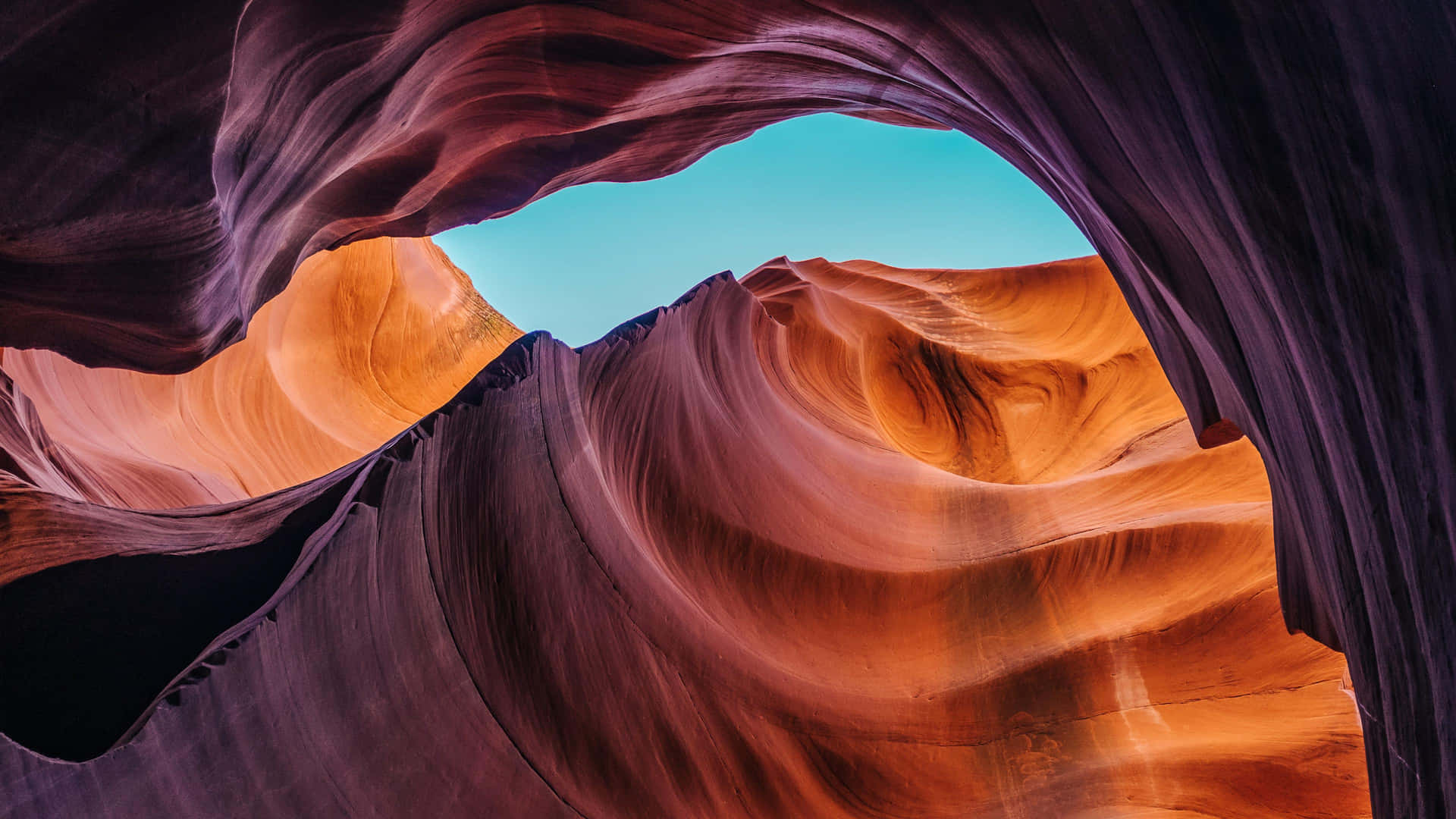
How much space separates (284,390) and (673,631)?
600 cm

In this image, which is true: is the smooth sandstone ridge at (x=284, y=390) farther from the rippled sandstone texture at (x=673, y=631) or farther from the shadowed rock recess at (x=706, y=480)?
the rippled sandstone texture at (x=673, y=631)

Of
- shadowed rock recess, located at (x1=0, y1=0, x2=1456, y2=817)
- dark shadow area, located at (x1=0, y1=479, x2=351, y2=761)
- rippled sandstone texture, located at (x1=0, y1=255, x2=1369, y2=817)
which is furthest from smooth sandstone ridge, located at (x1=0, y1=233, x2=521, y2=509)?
rippled sandstone texture, located at (x1=0, y1=255, x2=1369, y2=817)

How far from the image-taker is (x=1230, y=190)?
1589mm

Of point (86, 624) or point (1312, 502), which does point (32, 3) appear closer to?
point (86, 624)

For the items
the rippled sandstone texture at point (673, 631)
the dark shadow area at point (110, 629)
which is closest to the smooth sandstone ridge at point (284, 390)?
the dark shadow area at point (110, 629)

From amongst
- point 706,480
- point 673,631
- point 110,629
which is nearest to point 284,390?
point 706,480

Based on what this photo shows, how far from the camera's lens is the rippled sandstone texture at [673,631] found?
231cm

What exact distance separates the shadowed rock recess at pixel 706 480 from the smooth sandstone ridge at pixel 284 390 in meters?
0.08

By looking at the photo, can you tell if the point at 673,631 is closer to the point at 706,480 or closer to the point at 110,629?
the point at 706,480

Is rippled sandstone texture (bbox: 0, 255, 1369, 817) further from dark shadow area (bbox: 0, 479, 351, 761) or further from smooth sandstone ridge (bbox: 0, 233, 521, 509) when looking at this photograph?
smooth sandstone ridge (bbox: 0, 233, 521, 509)

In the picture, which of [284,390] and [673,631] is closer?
[673,631]

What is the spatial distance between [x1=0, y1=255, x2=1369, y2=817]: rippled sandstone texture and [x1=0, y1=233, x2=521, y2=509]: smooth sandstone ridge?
1.21 m

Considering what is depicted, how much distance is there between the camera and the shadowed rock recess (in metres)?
1.48

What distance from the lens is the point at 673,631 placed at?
131 inches
